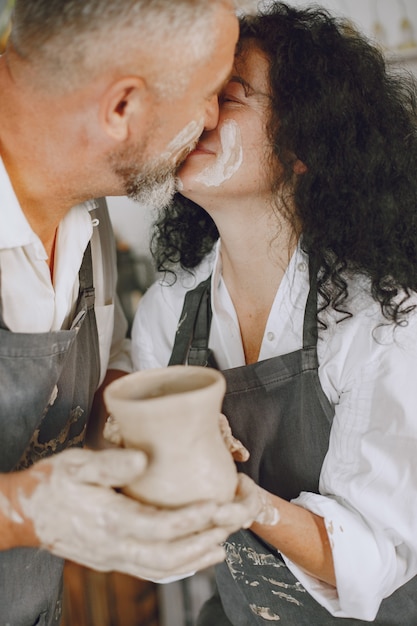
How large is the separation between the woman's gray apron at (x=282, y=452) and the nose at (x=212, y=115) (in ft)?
1.45

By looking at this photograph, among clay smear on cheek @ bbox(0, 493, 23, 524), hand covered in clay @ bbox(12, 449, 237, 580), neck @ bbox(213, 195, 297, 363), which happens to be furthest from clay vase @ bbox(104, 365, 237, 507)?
neck @ bbox(213, 195, 297, 363)

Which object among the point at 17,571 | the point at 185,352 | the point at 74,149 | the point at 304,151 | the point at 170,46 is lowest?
the point at 17,571

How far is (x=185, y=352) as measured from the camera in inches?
65.8

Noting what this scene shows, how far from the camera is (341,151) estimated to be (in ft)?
4.98

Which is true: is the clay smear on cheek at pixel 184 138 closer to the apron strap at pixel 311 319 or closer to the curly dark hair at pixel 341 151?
the curly dark hair at pixel 341 151

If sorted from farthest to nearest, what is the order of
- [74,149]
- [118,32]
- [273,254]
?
[273,254], [74,149], [118,32]

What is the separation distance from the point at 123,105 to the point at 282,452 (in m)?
0.86

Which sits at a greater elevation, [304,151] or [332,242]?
[304,151]

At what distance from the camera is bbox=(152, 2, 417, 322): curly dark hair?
150 cm

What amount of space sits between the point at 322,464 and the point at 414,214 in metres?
0.64

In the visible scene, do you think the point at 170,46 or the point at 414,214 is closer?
the point at 170,46

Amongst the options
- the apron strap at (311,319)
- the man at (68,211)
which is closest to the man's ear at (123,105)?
the man at (68,211)

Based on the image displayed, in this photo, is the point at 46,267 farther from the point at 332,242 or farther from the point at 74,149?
the point at 332,242

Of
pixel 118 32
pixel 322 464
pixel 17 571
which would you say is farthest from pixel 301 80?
pixel 17 571
